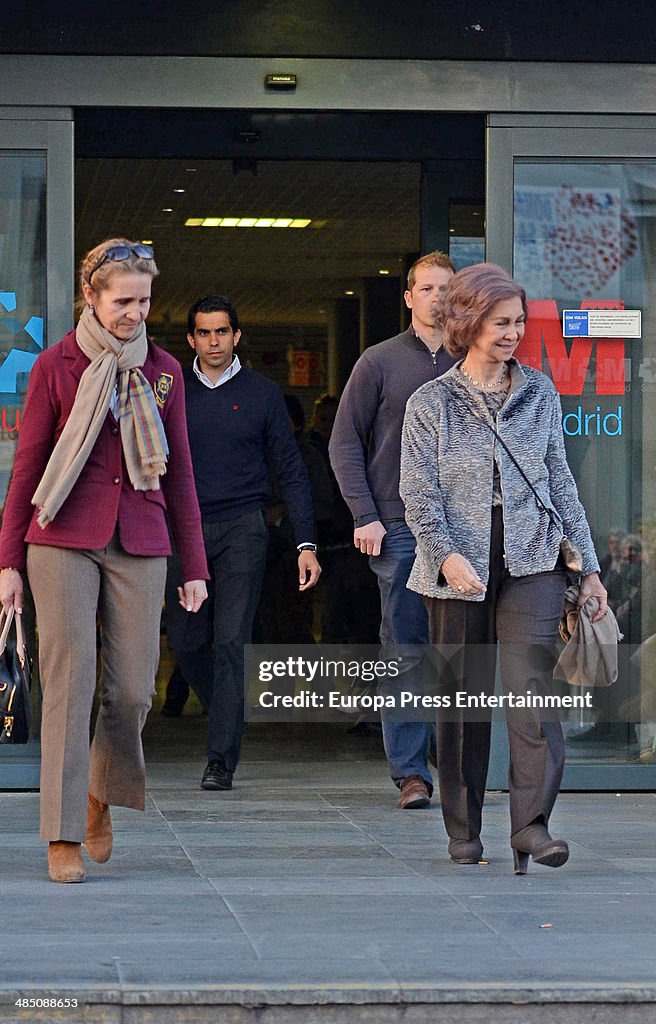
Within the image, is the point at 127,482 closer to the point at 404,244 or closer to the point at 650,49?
the point at 650,49

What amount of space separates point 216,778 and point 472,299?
2.77 m

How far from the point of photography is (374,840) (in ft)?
20.9

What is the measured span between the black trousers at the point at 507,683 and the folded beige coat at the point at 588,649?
0.05 meters

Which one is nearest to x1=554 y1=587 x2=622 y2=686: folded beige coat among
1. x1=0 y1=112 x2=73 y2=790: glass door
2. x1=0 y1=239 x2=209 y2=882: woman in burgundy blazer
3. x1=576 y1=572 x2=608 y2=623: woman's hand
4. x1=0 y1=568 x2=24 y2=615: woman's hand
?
x1=576 y1=572 x2=608 y2=623: woman's hand

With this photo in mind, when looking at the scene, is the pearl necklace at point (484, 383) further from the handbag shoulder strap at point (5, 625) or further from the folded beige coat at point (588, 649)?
the handbag shoulder strap at point (5, 625)

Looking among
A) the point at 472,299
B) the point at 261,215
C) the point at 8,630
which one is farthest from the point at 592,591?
the point at 261,215

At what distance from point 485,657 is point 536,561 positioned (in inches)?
25.5

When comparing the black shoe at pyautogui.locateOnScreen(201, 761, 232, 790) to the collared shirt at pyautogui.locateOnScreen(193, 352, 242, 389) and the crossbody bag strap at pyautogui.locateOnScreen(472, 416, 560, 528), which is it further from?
the crossbody bag strap at pyautogui.locateOnScreen(472, 416, 560, 528)

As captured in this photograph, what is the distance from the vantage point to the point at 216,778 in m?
7.57

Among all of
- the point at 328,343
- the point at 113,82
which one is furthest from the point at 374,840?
the point at 328,343

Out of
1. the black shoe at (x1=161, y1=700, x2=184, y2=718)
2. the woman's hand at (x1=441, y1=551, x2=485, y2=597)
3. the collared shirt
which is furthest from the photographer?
the black shoe at (x1=161, y1=700, x2=184, y2=718)

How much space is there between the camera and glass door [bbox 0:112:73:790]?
7.42m

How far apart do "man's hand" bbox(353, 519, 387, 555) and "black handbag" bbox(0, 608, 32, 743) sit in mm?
1910

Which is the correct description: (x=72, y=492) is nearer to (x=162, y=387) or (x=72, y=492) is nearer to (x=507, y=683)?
(x=162, y=387)
